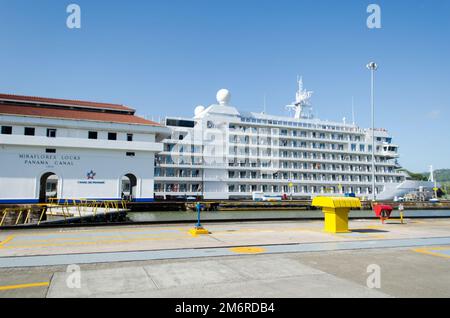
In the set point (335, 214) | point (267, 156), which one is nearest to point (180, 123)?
point (267, 156)

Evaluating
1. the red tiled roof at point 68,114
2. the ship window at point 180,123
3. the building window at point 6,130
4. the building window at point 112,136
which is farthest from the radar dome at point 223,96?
the building window at point 6,130

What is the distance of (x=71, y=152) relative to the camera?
39281mm

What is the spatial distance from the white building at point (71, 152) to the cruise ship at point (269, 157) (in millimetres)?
15246

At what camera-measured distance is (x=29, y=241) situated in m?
11.1

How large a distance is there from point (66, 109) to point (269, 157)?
128 feet

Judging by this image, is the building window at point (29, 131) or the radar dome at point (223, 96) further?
the radar dome at point (223, 96)

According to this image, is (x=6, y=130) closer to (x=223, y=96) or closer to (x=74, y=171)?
(x=74, y=171)

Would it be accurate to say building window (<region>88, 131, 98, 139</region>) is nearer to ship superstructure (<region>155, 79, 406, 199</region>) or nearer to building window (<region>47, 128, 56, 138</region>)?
building window (<region>47, 128, 56, 138</region>)

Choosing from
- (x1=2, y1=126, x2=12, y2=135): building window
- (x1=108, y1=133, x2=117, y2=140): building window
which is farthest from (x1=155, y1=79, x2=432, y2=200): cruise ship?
(x1=2, y1=126, x2=12, y2=135): building window

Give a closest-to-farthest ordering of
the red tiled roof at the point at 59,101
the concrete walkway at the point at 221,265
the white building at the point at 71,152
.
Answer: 1. the concrete walkway at the point at 221,265
2. the white building at the point at 71,152
3. the red tiled roof at the point at 59,101

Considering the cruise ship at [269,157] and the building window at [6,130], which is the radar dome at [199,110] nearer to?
the cruise ship at [269,157]

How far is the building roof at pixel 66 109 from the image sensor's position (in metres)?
40.2
